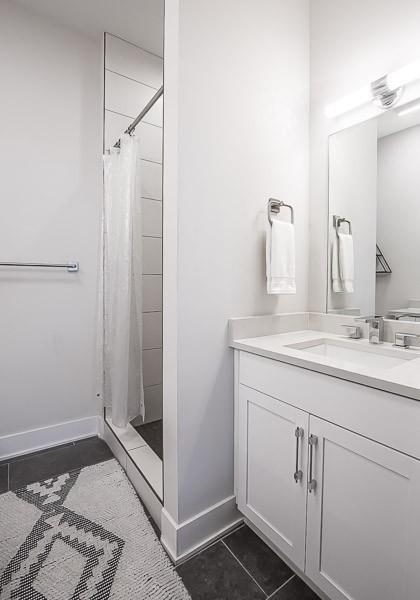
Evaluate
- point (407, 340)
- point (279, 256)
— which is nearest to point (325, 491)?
point (407, 340)

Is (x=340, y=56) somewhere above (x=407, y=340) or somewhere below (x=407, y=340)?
above

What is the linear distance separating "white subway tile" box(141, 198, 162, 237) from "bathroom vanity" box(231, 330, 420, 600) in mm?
1238

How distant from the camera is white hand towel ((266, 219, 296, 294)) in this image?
4.32 ft

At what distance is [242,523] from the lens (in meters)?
1.31

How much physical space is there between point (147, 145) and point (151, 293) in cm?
103

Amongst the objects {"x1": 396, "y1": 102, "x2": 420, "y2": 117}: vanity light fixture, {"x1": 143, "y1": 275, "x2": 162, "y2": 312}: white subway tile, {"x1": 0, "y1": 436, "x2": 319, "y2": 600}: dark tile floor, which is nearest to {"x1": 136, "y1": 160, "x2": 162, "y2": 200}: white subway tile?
{"x1": 143, "y1": 275, "x2": 162, "y2": 312}: white subway tile

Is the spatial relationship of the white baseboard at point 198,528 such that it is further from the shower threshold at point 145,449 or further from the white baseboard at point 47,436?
the white baseboard at point 47,436

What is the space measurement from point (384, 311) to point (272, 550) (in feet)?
3.57

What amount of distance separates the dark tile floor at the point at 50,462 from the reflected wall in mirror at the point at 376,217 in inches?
64.6

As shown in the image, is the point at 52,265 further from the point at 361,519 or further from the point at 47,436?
the point at 361,519

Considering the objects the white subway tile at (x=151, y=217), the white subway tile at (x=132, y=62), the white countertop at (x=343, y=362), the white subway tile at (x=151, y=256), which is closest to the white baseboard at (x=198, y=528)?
the white countertop at (x=343, y=362)

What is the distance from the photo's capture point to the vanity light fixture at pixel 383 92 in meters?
1.18

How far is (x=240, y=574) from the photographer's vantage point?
1.08 m

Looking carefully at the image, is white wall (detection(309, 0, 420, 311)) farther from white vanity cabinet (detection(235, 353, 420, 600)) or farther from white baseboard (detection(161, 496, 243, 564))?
white baseboard (detection(161, 496, 243, 564))
